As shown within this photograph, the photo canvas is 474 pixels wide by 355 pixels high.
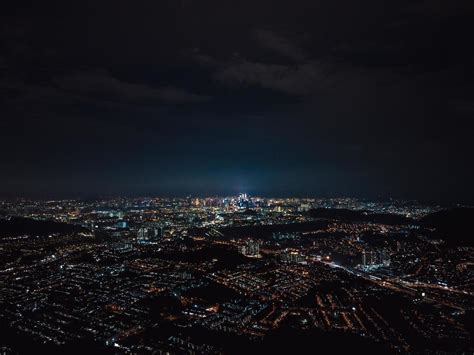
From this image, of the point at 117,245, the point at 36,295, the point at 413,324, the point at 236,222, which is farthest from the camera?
the point at 236,222

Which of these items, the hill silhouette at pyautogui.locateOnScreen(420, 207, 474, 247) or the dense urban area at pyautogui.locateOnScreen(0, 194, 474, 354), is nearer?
the dense urban area at pyautogui.locateOnScreen(0, 194, 474, 354)

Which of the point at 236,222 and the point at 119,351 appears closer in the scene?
the point at 119,351

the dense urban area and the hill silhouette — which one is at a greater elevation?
the hill silhouette

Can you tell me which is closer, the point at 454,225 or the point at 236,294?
the point at 236,294

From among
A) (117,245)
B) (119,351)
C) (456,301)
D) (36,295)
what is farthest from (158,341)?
(117,245)

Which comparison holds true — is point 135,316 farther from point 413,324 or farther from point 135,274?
point 413,324

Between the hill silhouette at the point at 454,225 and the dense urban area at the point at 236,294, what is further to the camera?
the hill silhouette at the point at 454,225

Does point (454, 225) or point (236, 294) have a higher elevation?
point (454, 225)

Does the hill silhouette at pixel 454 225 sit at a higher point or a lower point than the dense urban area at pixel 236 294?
higher
